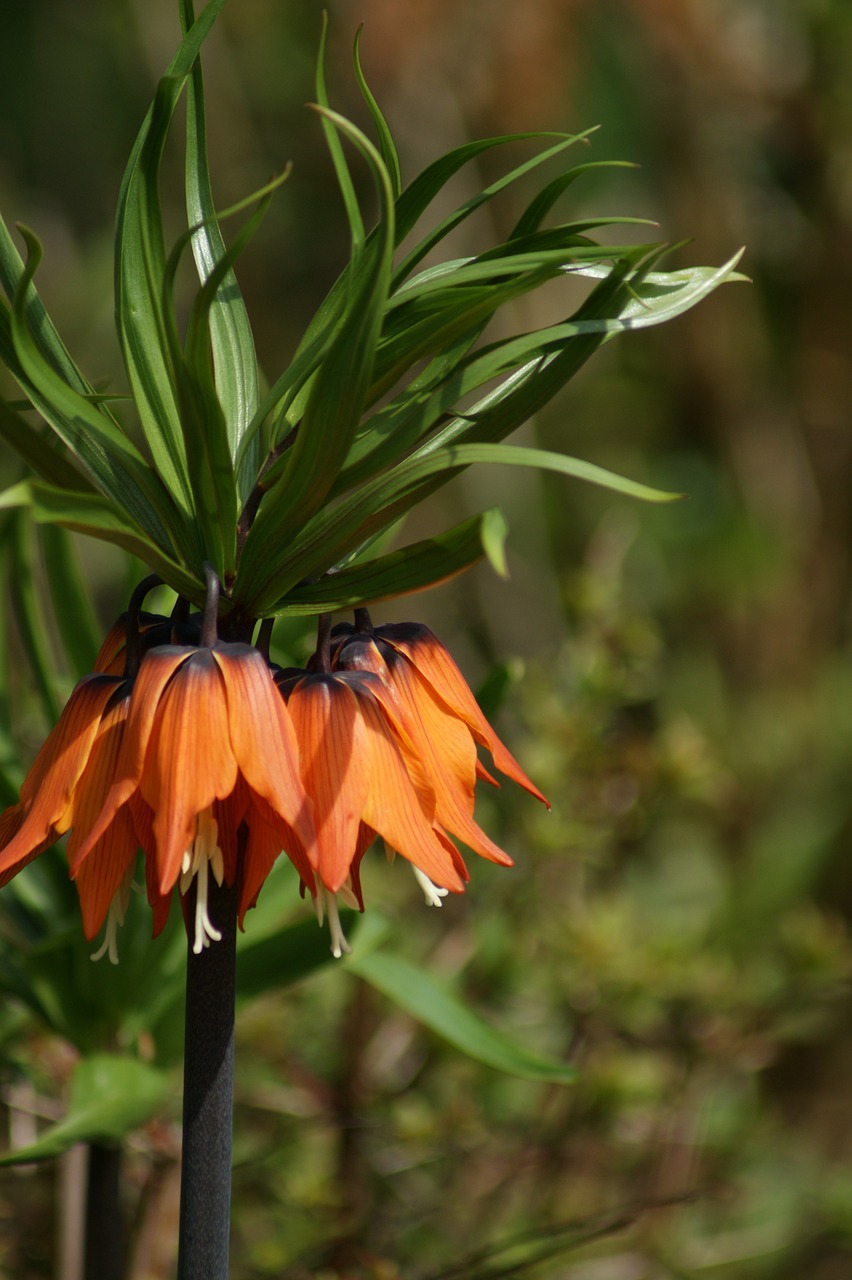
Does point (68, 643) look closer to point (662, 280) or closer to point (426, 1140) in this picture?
point (662, 280)

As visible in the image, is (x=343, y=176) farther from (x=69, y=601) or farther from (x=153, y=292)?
(x=69, y=601)

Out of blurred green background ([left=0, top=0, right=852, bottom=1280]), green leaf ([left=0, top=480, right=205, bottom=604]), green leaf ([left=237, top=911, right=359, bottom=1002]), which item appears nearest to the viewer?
green leaf ([left=0, top=480, right=205, bottom=604])

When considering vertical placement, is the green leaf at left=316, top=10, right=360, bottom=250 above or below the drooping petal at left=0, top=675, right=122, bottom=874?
above

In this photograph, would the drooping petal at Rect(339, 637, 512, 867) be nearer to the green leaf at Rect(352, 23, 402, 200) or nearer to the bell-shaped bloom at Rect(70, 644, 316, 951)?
the bell-shaped bloom at Rect(70, 644, 316, 951)

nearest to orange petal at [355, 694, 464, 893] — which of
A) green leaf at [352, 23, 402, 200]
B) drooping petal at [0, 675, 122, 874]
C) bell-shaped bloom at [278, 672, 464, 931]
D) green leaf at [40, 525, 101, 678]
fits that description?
bell-shaped bloom at [278, 672, 464, 931]

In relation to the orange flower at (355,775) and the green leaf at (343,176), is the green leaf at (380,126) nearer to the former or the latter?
the green leaf at (343,176)

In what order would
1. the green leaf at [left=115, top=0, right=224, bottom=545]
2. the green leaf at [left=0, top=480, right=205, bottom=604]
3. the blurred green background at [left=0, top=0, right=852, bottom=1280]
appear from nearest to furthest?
1. the green leaf at [left=0, top=480, right=205, bottom=604]
2. the green leaf at [left=115, top=0, right=224, bottom=545]
3. the blurred green background at [left=0, top=0, right=852, bottom=1280]

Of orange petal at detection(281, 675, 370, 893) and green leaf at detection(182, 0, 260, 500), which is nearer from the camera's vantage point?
orange petal at detection(281, 675, 370, 893)
